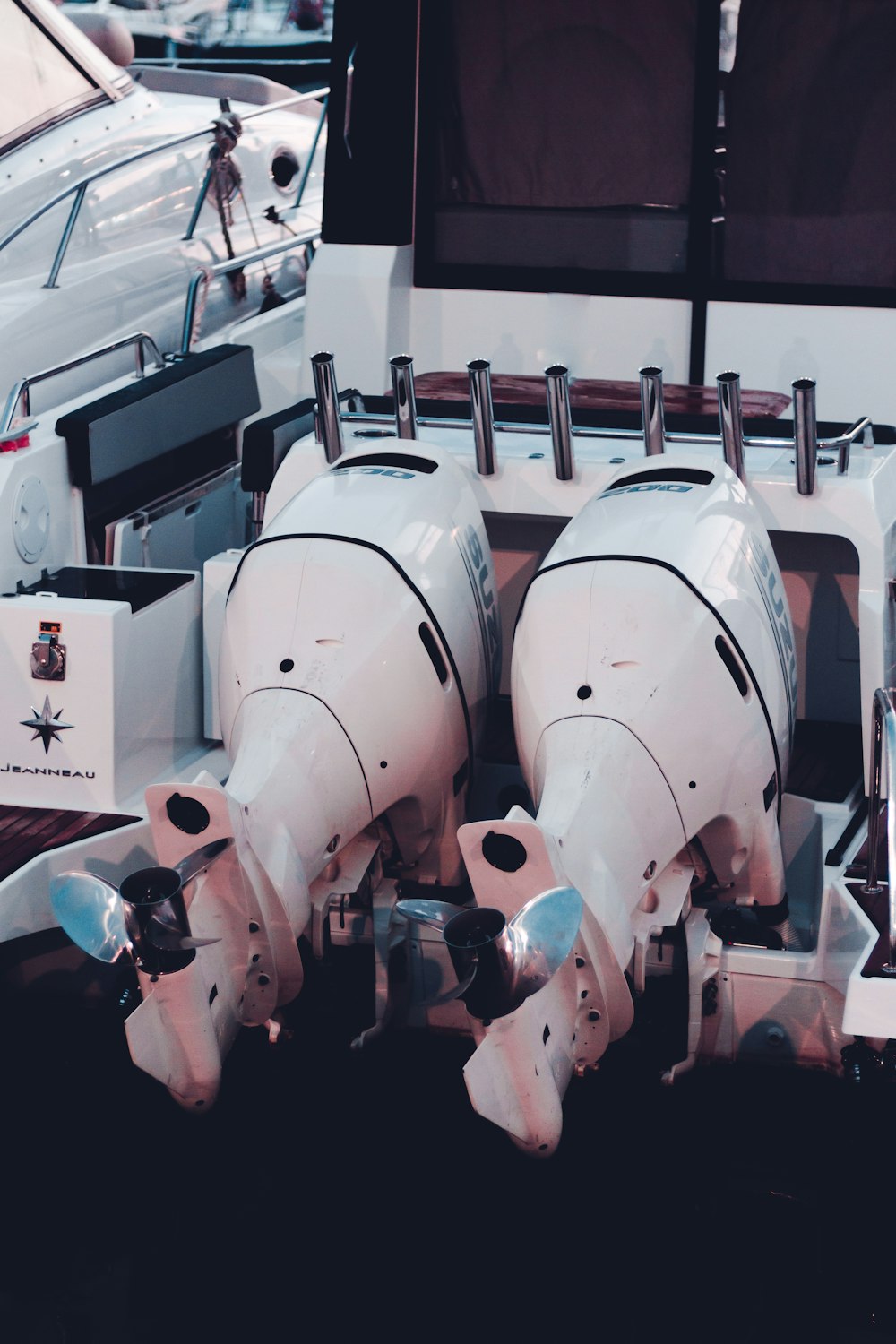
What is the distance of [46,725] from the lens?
10.5 feet

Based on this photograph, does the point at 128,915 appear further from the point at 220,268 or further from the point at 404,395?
the point at 220,268

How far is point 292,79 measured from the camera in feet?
26.0

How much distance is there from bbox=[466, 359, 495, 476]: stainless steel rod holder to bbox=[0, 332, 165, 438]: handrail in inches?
35.8

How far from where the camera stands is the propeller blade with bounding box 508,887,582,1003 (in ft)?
7.32

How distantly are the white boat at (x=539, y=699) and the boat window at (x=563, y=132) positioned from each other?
0.04ft

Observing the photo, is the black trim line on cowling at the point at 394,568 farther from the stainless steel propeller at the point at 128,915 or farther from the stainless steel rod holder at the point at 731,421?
the stainless steel rod holder at the point at 731,421

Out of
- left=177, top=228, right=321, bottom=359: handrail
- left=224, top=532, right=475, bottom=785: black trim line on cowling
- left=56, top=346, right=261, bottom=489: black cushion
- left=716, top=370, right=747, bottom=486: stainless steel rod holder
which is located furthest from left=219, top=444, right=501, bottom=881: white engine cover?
left=177, top=228, right=321, bottom=359: handrail

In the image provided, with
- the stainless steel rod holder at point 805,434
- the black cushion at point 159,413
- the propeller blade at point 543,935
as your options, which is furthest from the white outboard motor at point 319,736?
the black cushion at point 159,413

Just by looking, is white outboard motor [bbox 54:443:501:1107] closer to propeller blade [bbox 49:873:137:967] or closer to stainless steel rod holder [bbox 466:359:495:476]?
propeller blade [bbox 49:873:137:967]

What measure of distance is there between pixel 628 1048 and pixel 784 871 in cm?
49

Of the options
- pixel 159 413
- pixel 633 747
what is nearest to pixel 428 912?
pixel 633 747

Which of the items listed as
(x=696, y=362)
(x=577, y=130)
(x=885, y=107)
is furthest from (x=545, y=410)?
(x=885, y=107)

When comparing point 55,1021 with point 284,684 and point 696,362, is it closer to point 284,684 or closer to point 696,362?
point 284,684

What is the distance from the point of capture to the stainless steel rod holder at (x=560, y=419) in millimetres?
3047
